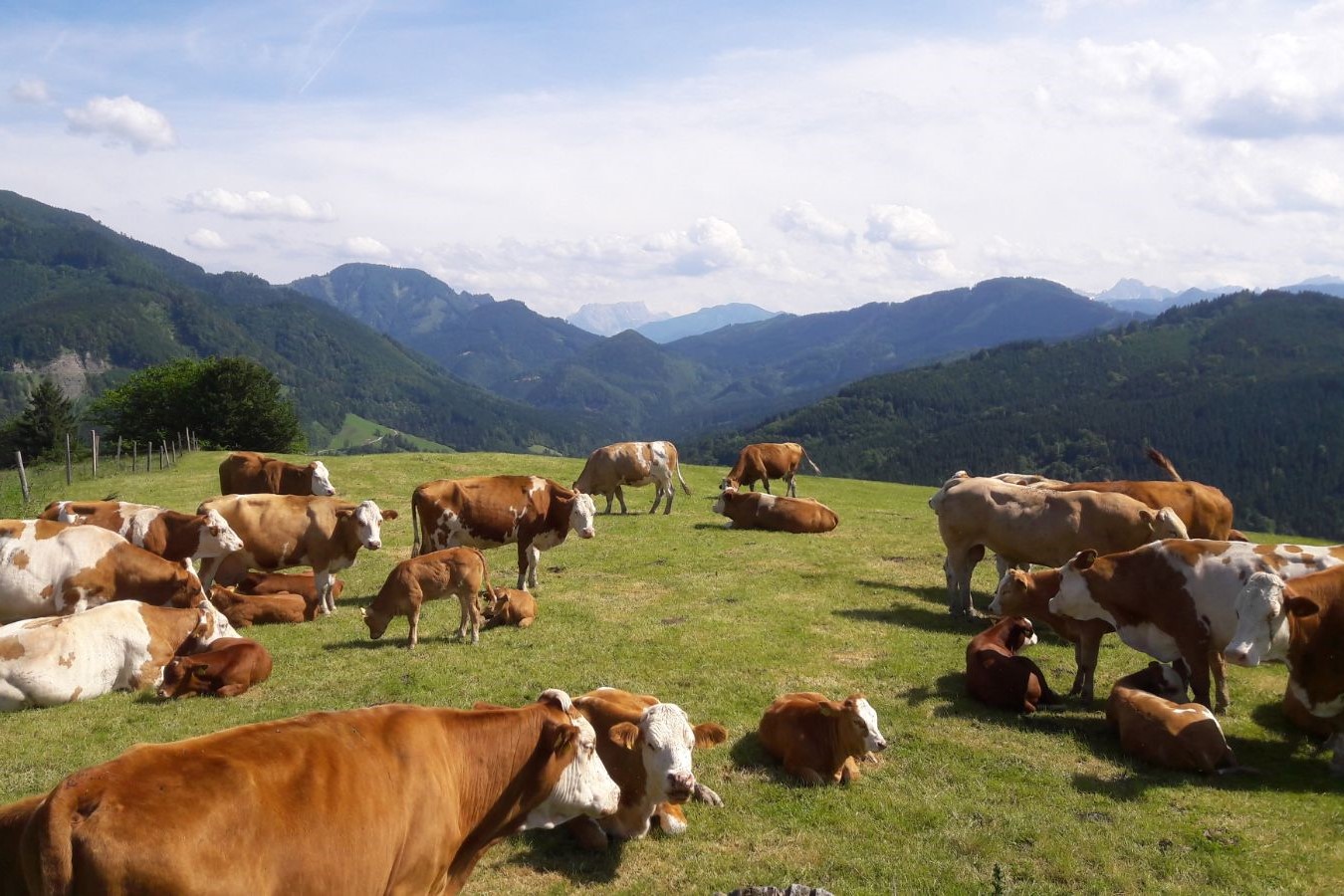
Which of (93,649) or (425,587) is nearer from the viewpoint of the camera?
(93,649)

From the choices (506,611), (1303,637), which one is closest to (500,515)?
(506,611)

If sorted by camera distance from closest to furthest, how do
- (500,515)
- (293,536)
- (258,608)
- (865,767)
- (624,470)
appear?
(865,767)
(258,608)
(293,536)
(500,515)
(624,470)

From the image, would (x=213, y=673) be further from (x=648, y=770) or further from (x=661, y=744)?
(x=661, y=744)

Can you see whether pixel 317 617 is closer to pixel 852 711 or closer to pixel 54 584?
pixel 54 584

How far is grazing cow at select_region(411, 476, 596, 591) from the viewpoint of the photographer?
623 inches

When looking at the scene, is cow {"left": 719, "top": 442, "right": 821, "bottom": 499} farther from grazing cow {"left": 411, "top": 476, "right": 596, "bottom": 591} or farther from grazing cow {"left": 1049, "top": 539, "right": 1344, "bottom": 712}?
grazing cow {"left": 1049, "top": 539, "right": 1344, "bottom": 712}

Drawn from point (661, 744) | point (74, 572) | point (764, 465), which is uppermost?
point (764, 465)

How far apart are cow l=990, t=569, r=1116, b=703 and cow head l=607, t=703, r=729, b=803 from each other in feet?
20.2

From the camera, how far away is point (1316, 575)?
31.6ft

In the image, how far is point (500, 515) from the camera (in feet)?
52.1

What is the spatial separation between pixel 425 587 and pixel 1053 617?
8.66 m

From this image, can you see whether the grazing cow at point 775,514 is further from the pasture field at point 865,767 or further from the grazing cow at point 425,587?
the grazing cow at point 425,587

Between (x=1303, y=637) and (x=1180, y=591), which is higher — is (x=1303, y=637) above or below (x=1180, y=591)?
below

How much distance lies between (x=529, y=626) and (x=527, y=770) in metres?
8.25
